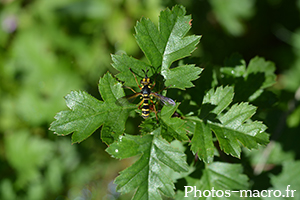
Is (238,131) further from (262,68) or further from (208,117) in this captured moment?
(262,68)

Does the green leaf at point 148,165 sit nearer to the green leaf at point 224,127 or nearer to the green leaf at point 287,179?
the green leaf at point 224,127

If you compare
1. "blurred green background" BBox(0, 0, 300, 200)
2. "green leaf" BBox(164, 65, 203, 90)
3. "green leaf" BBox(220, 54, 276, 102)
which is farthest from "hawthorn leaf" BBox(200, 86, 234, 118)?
"blurred green background" BBox(0, 0, 300, 200)

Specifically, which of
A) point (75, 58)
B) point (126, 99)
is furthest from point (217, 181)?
point (75, 58)

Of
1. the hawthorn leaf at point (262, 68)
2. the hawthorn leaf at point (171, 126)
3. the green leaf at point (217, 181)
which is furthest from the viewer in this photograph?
the hawthorn leaf at point (262, 68)

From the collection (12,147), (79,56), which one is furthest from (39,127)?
(79,56)

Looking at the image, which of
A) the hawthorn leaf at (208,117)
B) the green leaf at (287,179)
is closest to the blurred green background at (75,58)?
the green leaf at (287,179)

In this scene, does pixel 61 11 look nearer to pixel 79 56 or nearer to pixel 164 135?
pixel 79 56
